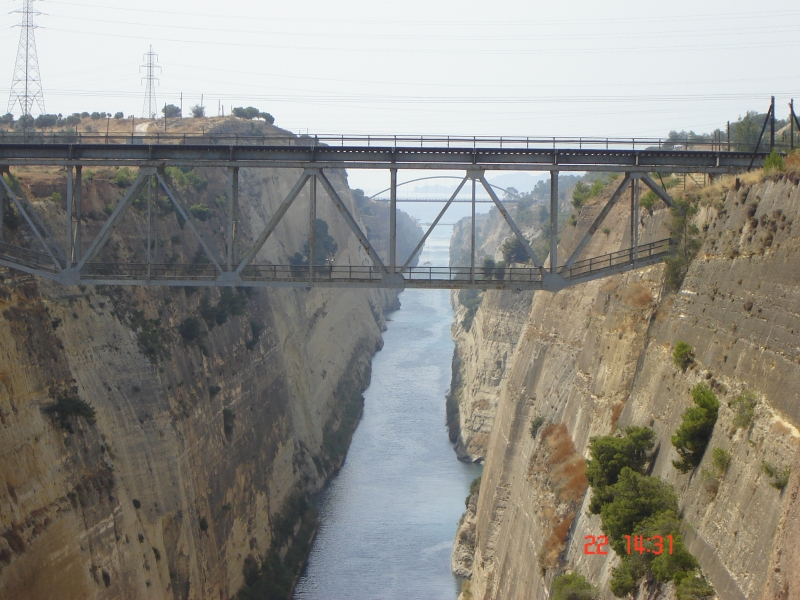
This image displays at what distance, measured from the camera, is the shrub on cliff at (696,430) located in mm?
18188

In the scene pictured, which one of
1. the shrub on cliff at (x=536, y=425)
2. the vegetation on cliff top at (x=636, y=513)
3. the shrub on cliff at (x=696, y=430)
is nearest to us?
the vegetation on cliff top at (x=636, y=513)

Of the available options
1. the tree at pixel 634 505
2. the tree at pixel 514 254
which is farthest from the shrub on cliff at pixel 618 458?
the tree at pixel 514 254

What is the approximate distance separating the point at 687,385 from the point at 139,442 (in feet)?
57.7

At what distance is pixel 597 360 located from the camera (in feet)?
93.0

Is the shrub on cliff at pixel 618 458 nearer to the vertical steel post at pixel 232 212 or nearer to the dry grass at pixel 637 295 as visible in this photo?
the dry grass at pixel 637 295

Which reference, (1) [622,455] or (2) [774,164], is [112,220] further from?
(2) [774,164]

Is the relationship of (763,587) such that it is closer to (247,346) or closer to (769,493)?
(769,493)

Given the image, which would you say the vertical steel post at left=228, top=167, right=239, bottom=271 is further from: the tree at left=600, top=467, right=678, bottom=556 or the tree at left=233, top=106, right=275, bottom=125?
the tree at left=233, top=106, right=275, bottom=125

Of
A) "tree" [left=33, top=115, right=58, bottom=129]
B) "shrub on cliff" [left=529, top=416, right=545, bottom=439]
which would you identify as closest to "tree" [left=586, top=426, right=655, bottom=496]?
"shrub on cliff" [left=529, top=416, right=545, bottom=439]

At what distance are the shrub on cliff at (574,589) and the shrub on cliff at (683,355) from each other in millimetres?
5162

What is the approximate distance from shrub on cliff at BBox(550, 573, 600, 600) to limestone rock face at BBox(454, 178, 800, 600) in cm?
36

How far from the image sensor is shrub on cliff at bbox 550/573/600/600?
20.9 meters

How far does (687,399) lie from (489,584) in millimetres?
16021

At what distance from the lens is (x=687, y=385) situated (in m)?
20.3
